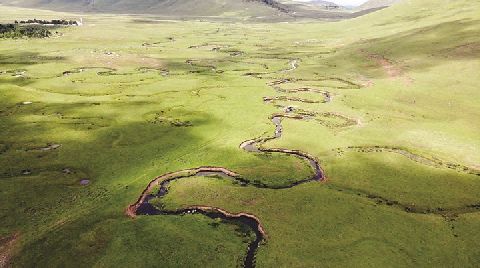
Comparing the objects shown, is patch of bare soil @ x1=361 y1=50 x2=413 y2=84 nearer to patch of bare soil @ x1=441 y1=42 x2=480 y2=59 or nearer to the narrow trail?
patch of bare soil @ x1=441 y1=42 x2=480 y2=59

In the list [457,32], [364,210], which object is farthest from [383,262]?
[457,32]

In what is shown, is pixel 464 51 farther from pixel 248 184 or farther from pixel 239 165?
pixel 248 184

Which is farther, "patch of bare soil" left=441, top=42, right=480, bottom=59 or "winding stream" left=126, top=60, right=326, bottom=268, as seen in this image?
"patch of bare soil" left=441, top=42, right=480, bottom=59

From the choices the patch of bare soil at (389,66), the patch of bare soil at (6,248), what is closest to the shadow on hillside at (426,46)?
the patch of bare soil at (389,66)

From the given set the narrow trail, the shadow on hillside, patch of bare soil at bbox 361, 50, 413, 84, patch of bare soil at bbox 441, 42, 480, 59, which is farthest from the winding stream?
patch of bare soil at bbox 441, 42, 480, 59

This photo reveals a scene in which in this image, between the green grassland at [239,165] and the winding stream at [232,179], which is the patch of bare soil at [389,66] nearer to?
the green grassland at [239,165]

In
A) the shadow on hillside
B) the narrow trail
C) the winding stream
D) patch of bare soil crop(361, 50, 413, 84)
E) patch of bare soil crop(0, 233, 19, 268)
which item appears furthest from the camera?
the shadow on hillside

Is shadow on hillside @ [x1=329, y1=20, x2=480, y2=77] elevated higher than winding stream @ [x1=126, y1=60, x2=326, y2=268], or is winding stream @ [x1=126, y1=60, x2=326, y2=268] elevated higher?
shadow on hillside @ [x1=329, y1=20, x2=480, y2=77]
